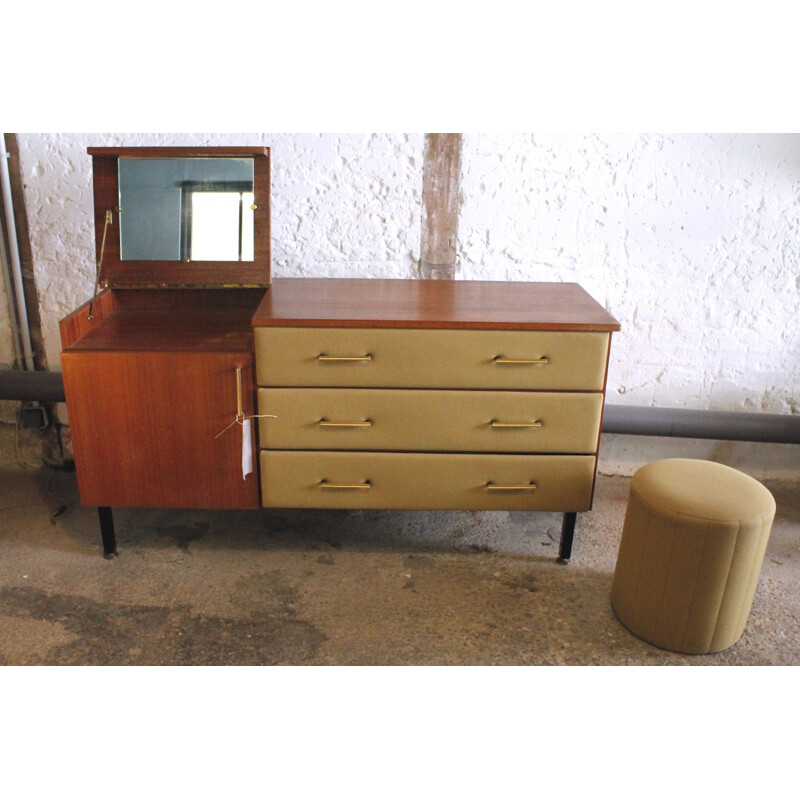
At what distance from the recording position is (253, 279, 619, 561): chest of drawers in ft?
7.21

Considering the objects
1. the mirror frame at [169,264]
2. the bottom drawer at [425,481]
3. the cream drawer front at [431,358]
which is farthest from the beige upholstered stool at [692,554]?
the mirror frame at [169,264]

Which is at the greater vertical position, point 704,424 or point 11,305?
point 11,305

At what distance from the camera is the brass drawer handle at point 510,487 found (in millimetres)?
2357

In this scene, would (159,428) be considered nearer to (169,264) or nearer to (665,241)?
(169,264)

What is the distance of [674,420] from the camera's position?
2.90 m

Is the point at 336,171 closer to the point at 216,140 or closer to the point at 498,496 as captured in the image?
the point at 216,140

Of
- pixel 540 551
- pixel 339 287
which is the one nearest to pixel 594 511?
pixel 540 551

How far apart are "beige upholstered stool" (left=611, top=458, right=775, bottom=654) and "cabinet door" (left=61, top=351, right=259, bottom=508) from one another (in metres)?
1.16

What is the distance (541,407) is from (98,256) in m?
1.53

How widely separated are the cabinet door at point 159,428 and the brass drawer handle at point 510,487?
0.73 meters

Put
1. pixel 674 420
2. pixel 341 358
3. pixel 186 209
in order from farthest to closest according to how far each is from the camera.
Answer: pixel 674 420, pixel 186 209, pixel 341 358

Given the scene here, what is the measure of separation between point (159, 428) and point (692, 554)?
155 cm

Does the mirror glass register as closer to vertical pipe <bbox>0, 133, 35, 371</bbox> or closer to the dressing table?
the dressing table

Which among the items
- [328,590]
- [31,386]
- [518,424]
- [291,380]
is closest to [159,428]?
[291,380]
